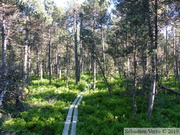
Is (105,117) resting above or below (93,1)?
below

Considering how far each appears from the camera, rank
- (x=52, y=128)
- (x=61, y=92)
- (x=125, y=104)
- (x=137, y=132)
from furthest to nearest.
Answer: (x=61, y=92) < (x=125, y=104) < (x=52, y=128) < (x=137, y=132)

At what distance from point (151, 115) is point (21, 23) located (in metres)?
16.5

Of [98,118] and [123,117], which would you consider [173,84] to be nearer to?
[123,117]

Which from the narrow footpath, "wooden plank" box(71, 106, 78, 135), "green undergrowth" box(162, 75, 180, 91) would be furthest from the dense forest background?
"wooden plank" box(71, 106, 78, 135)

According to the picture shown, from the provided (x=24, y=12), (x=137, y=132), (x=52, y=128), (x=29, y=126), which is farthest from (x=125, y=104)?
(x=24, y=12)

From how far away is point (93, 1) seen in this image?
835 inches

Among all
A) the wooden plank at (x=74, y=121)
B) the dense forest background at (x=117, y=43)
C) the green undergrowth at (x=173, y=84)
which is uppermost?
the dense forest background at (x=117, y=43)

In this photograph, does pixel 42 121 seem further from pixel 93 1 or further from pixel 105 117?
pixel 93 1

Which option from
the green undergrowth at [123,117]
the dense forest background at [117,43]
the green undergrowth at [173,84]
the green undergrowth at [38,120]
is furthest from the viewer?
the green undergrowth at [173,84]

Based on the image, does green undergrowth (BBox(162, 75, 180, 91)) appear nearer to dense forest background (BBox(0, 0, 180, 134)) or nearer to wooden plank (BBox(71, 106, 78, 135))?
dense forest background (BBox(0, 0, 180, 134))

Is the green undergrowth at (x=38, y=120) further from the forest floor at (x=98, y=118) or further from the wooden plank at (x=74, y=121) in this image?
the wooden plank at (x=74, y=121)

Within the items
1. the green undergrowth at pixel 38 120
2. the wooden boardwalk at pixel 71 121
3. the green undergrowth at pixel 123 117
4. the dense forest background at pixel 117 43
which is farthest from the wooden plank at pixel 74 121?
the dense forest background at pixel 117 43

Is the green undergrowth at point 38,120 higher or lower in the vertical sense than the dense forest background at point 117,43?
lower

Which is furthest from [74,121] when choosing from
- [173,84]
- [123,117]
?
[173,84]
